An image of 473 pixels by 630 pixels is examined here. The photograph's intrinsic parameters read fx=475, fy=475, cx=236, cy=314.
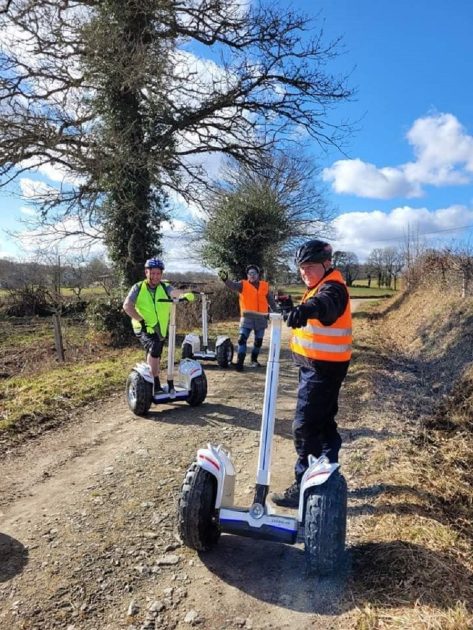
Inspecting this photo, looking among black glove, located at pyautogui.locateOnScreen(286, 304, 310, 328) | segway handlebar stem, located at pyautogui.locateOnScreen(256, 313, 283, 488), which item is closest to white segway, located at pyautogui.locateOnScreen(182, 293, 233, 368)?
segway handlebar stem, located at pyautogui.locateOnScreen(256, 313, 283, 488)

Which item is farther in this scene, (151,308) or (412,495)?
(151,308)

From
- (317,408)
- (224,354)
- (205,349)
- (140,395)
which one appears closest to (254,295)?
(224,354)

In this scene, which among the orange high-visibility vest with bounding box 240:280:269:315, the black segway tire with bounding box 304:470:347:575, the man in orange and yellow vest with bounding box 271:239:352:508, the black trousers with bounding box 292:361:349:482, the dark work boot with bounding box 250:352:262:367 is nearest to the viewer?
the black segway tire with bounding box 304:470:347:575

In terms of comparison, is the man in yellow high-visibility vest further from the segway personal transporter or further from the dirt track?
the segway personal transporter

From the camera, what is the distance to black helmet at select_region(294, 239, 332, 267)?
3.45 meters

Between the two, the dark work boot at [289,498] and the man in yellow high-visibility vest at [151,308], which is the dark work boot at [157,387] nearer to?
the man in yellow high-visibility vest at [151,308]

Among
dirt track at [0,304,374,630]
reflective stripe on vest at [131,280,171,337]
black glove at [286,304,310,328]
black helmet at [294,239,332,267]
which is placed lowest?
dirt track at [0,304,374,630]

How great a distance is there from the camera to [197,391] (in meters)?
6.86

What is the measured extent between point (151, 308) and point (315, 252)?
355 cm

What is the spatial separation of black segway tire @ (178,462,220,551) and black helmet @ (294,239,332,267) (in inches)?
66.1

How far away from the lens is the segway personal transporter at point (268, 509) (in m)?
2.93

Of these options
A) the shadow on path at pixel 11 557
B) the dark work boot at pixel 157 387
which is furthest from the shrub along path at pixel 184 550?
the dark work boot at pixel 157 387

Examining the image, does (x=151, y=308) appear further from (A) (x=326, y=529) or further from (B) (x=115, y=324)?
(B) (x=115, y=324)

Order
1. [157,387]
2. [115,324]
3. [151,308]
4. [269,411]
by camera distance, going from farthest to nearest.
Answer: [115,324]
[157,387]
[151,308]
[269,411]
